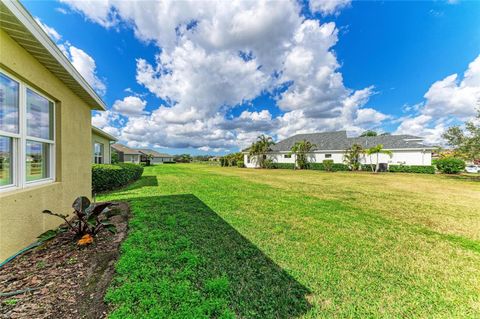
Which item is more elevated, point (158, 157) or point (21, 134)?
point (158, 157)

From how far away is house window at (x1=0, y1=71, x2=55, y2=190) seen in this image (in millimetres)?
3012

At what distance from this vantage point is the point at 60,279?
2459 mm

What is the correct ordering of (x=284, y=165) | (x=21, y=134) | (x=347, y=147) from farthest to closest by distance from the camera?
1. (x=284, y=165)
2. (x=347, y=147)
3. (x=21, y=134)

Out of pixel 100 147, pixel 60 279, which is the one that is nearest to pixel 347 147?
pixel 100 147

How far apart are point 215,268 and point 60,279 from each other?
6.75ft

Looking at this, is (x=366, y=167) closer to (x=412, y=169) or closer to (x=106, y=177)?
(x=412, y=169)

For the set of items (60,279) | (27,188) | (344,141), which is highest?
(344,141)

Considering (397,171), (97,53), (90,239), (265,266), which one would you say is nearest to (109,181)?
(97,53)

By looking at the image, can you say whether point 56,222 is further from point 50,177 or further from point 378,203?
point 378,203

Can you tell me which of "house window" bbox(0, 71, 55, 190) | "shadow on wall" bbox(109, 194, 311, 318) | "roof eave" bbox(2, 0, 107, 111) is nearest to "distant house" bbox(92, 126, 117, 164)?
"roof eave" bbox(2, 0, 107, 111)

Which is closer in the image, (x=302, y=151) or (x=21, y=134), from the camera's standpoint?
(x=21, y=134)

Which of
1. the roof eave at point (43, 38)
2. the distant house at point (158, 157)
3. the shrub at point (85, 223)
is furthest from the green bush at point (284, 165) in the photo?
the distant house at point (158, 157)

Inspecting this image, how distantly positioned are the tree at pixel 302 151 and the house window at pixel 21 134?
27.6 meters

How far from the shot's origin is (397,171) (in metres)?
23.1
